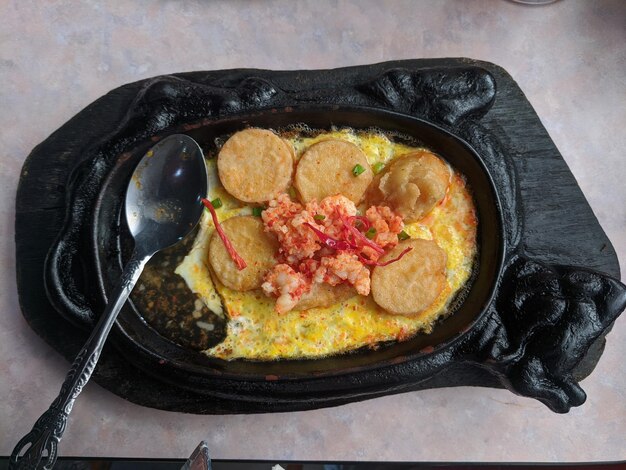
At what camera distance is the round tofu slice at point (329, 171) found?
245 centimetres

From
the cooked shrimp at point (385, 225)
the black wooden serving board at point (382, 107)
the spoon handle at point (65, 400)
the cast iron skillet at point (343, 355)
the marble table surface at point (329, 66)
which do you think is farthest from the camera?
the marble table surface at point (329, 66)

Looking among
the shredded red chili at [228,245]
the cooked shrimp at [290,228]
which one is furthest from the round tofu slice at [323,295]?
the shredded red chili at [228,245]

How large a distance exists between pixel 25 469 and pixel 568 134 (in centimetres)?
301

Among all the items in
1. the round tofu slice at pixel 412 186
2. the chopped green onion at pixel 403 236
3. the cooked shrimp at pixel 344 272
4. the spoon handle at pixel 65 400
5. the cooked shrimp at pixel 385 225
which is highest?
the round tofu slice at pixel 412 186

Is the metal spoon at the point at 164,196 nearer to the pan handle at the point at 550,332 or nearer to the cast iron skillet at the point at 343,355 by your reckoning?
the cast iron skillet at the point at 343,355

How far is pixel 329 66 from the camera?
3156mm

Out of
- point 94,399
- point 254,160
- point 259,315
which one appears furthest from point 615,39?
point 94,399

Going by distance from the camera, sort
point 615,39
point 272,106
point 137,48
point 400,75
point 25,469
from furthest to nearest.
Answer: point 615,39 → point 137,48 → point 400,75 → point 272,106 → point 25,469

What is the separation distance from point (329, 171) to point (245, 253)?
49 cm

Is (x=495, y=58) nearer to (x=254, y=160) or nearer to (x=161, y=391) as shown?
(x=254, y=160)

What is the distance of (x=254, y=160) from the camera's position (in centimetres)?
243

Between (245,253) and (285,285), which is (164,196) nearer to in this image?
(245,253)

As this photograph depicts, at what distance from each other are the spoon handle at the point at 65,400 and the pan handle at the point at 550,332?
1.47 metres

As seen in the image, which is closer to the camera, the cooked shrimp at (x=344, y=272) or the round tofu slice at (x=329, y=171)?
the cooked shrimp at (x=344, y=272)
